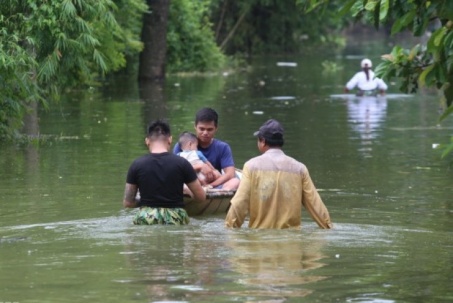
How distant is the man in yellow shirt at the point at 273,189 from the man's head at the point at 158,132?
0.98 metres

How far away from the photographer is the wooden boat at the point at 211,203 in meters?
14.2

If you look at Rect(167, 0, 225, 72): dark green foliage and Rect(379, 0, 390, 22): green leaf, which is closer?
Rect(379, 0, 390, 22): green leaf

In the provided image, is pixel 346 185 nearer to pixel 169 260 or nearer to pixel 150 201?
pixel 150 201

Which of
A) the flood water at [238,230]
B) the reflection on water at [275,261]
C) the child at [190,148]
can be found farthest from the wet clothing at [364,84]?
the reflection on water at [275,261]

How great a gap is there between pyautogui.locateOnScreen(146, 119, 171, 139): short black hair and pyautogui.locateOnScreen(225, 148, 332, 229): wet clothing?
38.1 inches

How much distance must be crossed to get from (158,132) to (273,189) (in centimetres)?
135

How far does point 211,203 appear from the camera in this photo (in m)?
14.4

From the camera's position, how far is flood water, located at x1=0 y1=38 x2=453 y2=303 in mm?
10008

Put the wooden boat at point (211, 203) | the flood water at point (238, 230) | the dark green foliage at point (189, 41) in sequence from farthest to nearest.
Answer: the dark green foliage at point (189, 41) < the wooden boat at point (211, 203) < the flood water at point (238, 230)

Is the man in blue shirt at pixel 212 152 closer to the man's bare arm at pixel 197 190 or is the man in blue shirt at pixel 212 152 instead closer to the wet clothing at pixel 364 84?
the man's bare arm at pixel 197 190

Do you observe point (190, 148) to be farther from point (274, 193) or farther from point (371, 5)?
point (371, 5)

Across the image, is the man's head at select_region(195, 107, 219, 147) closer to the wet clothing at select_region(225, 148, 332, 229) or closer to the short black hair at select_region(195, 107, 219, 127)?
the short black hair at select_region(195, 107, 219, 127)

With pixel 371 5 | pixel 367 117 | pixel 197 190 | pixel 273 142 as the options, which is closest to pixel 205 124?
pixel 197 190

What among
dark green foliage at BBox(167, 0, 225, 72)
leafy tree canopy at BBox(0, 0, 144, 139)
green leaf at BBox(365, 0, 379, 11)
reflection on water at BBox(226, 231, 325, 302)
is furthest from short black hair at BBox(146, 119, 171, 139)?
dark green foliage at BBox(167, 0, 225, 72)
